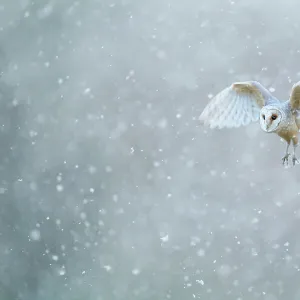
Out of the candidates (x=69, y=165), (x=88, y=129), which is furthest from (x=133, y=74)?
(x=69, y=165)

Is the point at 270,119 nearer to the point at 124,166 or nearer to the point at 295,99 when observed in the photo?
the point at 295,99

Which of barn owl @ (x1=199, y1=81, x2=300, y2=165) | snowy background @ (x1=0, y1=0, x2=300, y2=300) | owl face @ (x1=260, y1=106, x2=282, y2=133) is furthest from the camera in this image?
snowy background @ (x1=0, y1=0, x2=300, y2=300)

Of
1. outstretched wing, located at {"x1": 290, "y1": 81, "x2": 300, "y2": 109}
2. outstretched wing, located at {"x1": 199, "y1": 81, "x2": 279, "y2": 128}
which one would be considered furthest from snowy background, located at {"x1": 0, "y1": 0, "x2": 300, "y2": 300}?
outstretched wing, located at {"x1": 290, "y1": 81, "x2": 300, "y2": 109}

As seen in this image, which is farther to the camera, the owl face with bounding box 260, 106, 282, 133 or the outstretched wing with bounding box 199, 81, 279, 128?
the outstretched wing with bounding box 199, 81, 279, 128

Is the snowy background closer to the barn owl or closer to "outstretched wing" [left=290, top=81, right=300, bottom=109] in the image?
the barn owl

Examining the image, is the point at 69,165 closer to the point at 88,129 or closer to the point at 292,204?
the point at 88,129

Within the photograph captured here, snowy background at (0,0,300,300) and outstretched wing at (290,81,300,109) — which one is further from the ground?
outstretched wing at (290,81,300,109)
